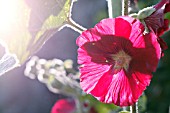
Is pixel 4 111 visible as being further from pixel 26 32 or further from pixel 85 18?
pixel 26 32

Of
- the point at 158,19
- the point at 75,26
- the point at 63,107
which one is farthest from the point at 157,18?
the point at 63,107

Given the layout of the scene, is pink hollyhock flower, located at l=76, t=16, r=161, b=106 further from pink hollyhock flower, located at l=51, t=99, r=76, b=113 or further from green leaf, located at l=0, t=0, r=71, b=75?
pink hollyhock flower, located at l=51, t=99, r=76, b=113

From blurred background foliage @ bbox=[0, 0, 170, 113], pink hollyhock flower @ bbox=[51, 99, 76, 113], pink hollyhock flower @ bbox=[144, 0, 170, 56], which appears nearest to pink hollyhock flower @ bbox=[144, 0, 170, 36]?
pink hollyhock flower @ bbox=[144, 0, 170, 56]

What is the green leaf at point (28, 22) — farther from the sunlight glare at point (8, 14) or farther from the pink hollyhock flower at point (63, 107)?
the pink hollyhock flower at point (63, 107)

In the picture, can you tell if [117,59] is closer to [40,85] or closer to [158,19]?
[158,19]

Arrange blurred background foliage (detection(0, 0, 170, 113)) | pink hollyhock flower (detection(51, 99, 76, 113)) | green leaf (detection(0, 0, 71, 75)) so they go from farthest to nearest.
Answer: blurred background foliage (detection(0, 0, 170, 113))
pink hollyhock flower (detection(51, 99, 76, 113))
green leaf (detection(0, 0, 71, 75))

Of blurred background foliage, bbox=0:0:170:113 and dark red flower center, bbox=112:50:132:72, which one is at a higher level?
dark red flower center, bbox=112:50:132:72
